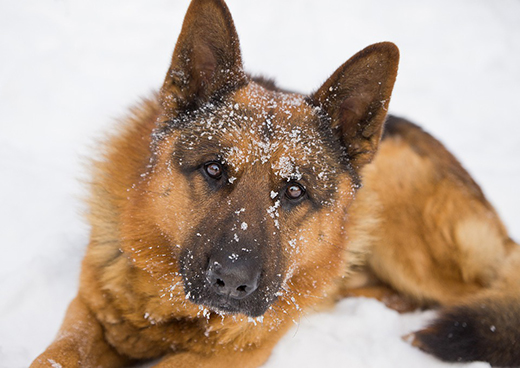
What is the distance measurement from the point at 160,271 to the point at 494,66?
684cm

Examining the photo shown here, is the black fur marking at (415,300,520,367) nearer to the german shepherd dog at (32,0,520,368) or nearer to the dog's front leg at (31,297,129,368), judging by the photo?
the german shepherd dog at (32,0,520,368)

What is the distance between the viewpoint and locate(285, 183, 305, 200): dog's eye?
298 centimetres

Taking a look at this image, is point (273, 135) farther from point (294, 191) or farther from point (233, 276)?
point (233, 276)

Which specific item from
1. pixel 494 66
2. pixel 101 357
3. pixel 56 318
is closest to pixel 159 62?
pixel 56 318

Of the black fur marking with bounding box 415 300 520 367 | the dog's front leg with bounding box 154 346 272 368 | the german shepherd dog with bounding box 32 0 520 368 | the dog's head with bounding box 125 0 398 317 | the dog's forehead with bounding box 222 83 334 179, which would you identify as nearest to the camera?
the dog's head with bounding box 125 0 398 317

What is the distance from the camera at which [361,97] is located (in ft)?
10.2

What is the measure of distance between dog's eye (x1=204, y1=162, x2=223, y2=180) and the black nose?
56 cm

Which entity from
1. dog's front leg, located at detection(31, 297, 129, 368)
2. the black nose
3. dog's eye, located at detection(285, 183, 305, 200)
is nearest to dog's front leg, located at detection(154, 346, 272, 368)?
dog's front leg, located at detection(31, 297, 129, 368)

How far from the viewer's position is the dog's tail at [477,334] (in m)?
3.50

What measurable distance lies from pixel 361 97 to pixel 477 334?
191 centimetres

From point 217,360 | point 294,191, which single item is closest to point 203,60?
point 294,191

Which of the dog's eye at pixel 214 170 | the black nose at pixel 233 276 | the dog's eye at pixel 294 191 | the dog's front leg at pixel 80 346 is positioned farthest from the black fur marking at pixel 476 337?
the dog's front leg at pixel 80 346

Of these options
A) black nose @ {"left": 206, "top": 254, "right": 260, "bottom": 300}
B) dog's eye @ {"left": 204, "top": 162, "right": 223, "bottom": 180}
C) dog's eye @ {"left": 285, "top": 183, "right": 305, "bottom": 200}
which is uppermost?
dog's eye @ {"left": 204, "top": 162, "right": 223, "bottom": 180}

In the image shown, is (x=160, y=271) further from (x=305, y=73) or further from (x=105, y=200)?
(x=305, y=73)
